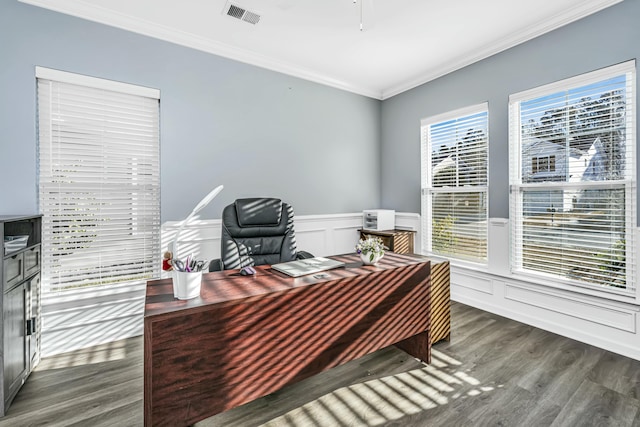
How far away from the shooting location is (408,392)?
191 cm

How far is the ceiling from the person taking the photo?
246cm

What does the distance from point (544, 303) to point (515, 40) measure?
258cm

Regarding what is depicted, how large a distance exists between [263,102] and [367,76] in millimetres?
1469

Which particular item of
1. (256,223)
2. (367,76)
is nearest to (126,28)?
(256,223)

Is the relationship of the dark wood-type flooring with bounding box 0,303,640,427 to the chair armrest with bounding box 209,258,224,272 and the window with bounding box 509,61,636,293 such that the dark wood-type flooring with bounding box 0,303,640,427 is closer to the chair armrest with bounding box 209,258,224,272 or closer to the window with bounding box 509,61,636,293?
the window with bounding box 509,61,636,293

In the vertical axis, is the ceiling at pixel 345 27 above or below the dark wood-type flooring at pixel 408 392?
above

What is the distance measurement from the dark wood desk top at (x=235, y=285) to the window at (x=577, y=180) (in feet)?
5.21

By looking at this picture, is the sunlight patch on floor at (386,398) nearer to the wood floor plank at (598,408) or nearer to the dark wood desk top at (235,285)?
the wood floor plank at (598,408)

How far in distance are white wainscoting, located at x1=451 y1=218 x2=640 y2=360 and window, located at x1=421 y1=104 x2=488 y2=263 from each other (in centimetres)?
21

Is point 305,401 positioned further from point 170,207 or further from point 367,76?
point 367,76

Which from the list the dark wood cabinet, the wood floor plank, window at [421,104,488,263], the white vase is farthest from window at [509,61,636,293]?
the dark wood cabinet

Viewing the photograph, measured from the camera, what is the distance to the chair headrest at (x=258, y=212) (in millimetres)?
2568

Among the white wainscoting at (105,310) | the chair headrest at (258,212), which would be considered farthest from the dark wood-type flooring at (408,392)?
the chair headrest at (258,212)

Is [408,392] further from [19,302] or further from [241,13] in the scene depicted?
[241,13]
